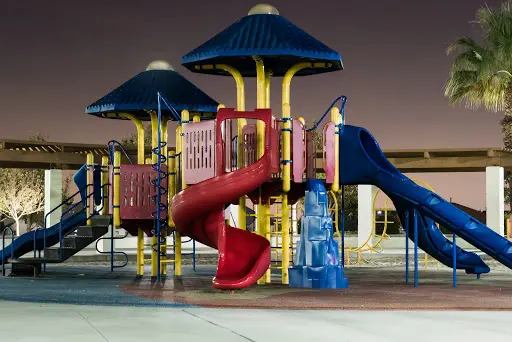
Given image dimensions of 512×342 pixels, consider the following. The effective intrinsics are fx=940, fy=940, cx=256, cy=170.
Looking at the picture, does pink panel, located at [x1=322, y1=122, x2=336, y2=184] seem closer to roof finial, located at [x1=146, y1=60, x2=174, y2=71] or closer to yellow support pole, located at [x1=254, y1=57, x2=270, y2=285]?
yellow support pole, located at [x1=254, y1=57, x2=270, y2=285]

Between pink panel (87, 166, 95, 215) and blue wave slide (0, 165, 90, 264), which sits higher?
pink panel (87, 166, 95, 215)

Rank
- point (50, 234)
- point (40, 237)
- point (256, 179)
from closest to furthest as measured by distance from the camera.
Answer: point (256, 179) < point (50, 234) < point (40, 237)

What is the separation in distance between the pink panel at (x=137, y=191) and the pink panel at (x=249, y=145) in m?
3.05

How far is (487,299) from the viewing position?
14578 millimetres

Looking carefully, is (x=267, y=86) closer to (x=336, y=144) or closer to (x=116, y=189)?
(x=336, y=144)

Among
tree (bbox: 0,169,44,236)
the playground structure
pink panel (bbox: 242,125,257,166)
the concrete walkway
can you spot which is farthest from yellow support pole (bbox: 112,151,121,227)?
tree (bbox: 0,169,44,236)

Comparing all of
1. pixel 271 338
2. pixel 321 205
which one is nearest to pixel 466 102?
pixel 321 205

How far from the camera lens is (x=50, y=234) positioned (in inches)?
850

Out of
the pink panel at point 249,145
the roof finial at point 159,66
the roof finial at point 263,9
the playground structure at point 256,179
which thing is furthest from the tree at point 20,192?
the pink panel at point 249,145

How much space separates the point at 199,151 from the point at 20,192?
43962 mm

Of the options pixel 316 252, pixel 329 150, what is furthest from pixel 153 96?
pixel 316 252

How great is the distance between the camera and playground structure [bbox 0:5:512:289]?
53.2 ft

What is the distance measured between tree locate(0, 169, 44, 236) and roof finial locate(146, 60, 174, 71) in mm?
37799

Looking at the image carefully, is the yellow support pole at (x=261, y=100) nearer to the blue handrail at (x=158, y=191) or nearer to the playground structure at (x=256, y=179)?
the playground structure at (x=256, y=179)
